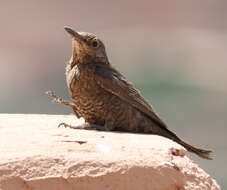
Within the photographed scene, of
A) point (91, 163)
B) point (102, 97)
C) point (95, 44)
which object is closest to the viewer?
point (91, 163)

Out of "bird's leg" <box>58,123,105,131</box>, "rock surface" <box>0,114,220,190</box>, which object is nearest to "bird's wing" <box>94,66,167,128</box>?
"bird's leg" <box>58,123,105,131</box>

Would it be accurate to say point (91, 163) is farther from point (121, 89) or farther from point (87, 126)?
point (121, 89)

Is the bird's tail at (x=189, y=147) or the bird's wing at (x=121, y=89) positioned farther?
the bird's tail at (x=189, y=147)

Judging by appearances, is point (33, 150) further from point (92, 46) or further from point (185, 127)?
point (185, 127)

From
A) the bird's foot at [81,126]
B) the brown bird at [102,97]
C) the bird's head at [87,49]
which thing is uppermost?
the bird's head at [87,49]

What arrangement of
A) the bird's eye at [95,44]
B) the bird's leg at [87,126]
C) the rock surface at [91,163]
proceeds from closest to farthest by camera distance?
the rock surface at [91,163], the bird's leg at [87,126], the bird's eye at [95,44]

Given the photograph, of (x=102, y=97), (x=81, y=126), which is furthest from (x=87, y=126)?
(x=102, y=97)

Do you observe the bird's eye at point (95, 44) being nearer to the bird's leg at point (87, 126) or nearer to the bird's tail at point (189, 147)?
the bird's leg at point (87, 126)

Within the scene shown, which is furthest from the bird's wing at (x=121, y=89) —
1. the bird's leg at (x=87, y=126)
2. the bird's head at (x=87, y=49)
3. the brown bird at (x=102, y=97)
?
the bird's leg at (x=87, y=126)
